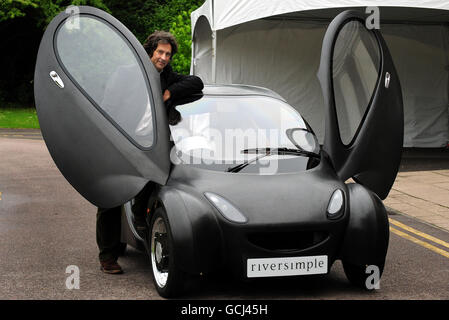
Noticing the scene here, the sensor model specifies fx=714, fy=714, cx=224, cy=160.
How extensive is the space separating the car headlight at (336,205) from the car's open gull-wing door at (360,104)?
515 mm

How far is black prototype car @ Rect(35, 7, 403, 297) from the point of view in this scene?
16.3 feet

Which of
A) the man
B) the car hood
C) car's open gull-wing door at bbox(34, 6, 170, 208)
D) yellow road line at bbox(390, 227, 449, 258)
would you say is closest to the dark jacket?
the man

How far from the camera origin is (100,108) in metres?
5.46

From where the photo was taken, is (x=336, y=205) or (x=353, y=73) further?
(x=353, y=73)

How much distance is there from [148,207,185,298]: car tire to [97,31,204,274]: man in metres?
0.54

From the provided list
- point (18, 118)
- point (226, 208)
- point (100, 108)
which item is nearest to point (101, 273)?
point (100, 108)

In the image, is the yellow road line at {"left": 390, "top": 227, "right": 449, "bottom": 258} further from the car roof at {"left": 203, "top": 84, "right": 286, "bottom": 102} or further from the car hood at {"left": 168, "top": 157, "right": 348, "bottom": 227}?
the car roof at {"left": 203, "top": 84, "right": 286, "bottom": 102}

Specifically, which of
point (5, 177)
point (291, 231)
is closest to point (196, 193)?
point (291, 231)

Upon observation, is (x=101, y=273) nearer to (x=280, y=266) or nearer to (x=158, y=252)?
(x=158, y=252)

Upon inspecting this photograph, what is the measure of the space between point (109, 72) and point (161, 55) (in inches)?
24.7

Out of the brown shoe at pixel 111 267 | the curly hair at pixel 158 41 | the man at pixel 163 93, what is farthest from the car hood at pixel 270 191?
the curly hair at pixel 158 41

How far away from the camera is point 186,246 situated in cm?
490

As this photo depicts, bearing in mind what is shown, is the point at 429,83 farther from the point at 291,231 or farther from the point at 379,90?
the point at 291,231
